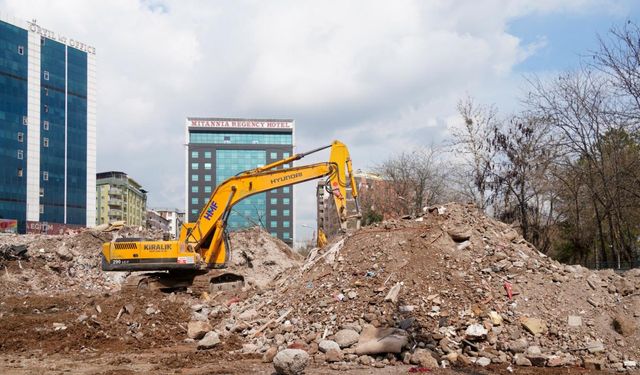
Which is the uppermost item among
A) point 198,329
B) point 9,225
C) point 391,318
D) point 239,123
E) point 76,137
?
point 239,123

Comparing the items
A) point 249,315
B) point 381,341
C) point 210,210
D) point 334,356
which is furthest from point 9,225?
point 381,341

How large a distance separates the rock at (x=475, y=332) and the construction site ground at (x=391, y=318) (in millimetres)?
21

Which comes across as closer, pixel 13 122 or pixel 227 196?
pixel 227 196

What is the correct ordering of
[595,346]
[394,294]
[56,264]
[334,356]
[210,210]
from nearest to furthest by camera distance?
[334,356]
[595,346]
[394,294]
[210,210]
[56,264]

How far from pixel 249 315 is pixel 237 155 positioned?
93.4 metres

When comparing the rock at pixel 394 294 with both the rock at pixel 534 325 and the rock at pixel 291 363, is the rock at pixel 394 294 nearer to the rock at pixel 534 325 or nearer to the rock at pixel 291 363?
the rock at pixel 534 325

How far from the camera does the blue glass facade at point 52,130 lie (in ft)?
225

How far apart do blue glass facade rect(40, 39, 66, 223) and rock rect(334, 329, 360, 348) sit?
6549 centimetres

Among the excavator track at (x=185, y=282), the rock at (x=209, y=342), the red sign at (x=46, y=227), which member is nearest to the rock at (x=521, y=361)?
the rock at (x=209, y=342)

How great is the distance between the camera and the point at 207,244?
1784 cm

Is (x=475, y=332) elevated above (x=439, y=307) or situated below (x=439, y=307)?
below

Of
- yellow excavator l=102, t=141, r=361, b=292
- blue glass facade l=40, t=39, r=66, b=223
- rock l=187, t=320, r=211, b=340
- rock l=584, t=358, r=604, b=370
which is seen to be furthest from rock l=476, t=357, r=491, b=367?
blue glass facade l=40, t=39, r=66, b=223

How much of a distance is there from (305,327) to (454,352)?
2.97m

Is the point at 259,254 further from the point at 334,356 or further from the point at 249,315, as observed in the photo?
the point at 334,356
